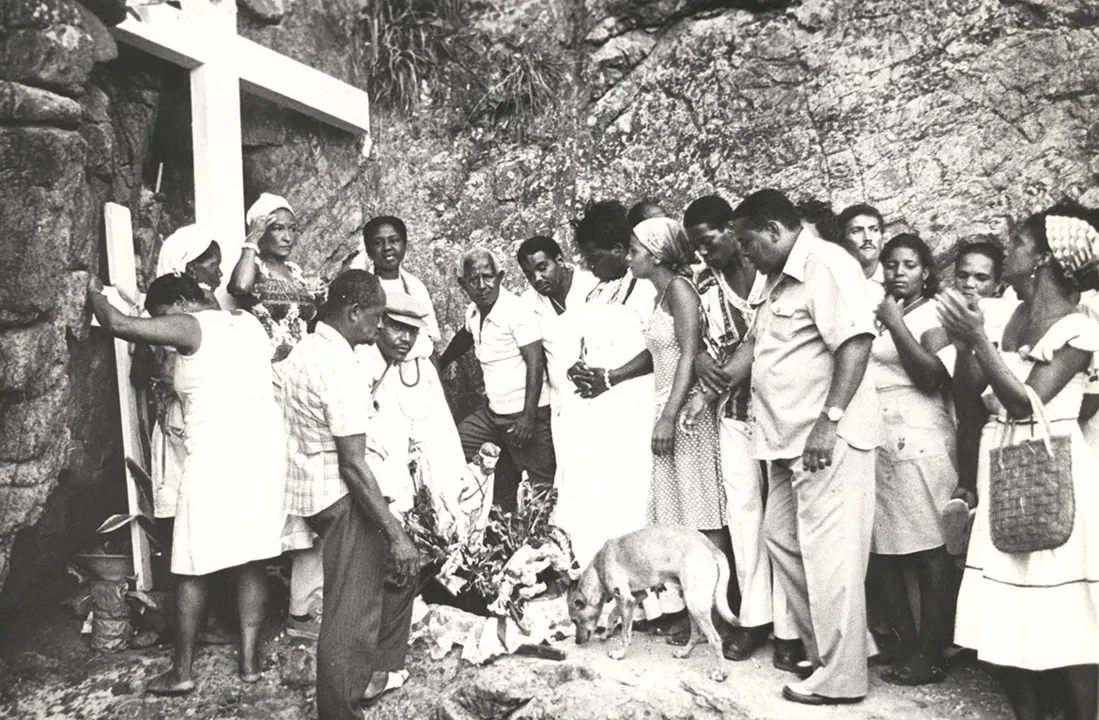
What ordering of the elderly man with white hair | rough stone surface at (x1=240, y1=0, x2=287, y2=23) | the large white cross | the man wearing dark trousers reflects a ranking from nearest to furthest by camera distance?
the man wearing dark trousers → the large white cross → the elderly man with white hair → rough stone surface at (x1=240, y1=0, x2=287, y2=23)

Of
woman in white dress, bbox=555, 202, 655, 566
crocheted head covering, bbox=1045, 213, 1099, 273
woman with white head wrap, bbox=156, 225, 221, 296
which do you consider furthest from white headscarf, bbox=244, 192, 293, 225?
crocheted head covering, bbox=1045, 213, 1099, 273

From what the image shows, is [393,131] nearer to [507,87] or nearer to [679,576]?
[507,87]

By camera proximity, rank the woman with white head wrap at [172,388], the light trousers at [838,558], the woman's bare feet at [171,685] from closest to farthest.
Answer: the light trousers at [838,558], the woman's bare feet at [171,685], the woman with white head wrap at [172,388]

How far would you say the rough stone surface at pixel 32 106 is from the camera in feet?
15.2

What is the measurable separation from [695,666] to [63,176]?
3640mm

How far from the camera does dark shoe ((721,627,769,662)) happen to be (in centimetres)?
471

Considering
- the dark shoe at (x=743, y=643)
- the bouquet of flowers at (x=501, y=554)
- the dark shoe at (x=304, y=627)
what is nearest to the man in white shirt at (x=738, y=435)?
the dark shoe at (x=743, y=643)

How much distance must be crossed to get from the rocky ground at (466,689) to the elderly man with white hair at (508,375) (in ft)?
4.47

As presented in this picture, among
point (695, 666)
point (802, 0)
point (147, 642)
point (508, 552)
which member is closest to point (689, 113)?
point (802, 0)

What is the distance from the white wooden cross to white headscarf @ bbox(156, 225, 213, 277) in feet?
0.52

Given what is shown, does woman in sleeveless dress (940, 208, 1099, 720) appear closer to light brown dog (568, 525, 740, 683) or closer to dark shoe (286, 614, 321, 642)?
light brown dog (568, 525, 740, 683)

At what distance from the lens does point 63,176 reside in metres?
4.82

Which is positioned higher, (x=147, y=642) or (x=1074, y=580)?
(x=1074, y=580)

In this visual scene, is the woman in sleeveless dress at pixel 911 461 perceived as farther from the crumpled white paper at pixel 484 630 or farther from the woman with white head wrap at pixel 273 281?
the woman with white head wrap at pixel 273 281
